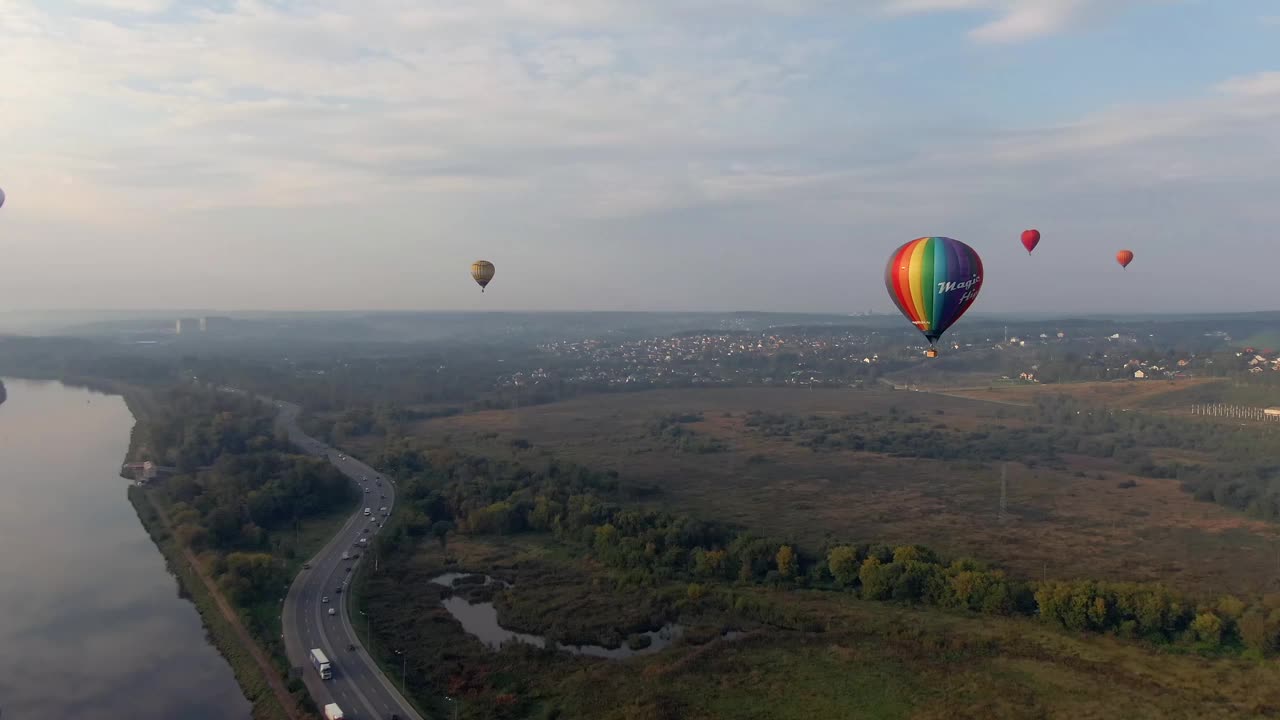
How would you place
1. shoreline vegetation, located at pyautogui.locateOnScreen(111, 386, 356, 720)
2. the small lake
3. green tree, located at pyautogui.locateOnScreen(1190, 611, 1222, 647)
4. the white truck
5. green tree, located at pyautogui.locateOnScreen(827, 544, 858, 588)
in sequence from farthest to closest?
green tree, located at pyautogui.locateOnScreen(827, 544, 858, 588)
the small lake
green tree, located at pyautogui.locateOnScreen(1190, 611, 1222, 647)
shoreline vegetation, located at pyautogui.locateOnScreen(111, 386, 356, 720)
the white truck

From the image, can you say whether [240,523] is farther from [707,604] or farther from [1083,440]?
[1083,440]

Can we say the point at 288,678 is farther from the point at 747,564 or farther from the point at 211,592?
the point at 747,564

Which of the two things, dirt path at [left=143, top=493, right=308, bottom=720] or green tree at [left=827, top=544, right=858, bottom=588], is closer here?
dirt path at [left=143, top=493, right=308, bottom=720]

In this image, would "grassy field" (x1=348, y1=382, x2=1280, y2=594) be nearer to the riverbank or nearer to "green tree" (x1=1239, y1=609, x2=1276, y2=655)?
"green tree" (x1=1239, y1=609, x2=1276, y2=655)

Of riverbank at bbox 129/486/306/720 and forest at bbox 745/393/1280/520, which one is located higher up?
forest at bbox 745/393/1280/520

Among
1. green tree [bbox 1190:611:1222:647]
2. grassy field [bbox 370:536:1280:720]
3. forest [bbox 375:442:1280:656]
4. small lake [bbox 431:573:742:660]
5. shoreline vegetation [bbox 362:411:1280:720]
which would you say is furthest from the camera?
small lake [bbox 431:573:742:660]

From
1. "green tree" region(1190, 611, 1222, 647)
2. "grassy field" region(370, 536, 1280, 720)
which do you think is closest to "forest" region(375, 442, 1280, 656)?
"green tree" region(1190, 611, 1222, 647)
